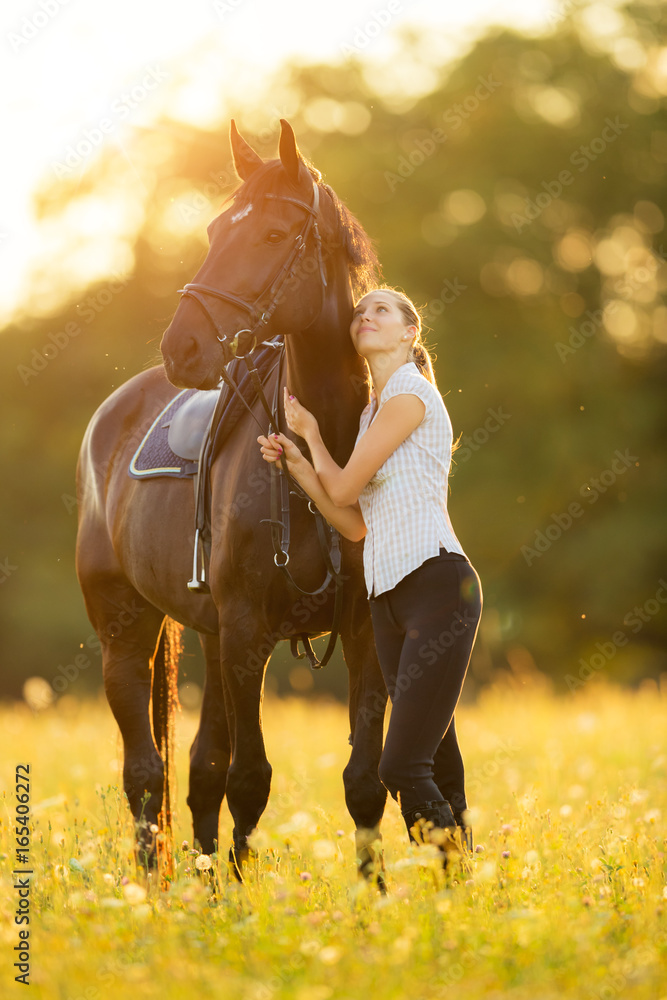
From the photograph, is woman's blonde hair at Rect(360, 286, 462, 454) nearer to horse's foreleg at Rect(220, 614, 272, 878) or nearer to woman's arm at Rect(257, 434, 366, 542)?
woman's arm at Rect(257, 434, 366, 542)

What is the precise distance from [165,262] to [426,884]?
16703 millimetres

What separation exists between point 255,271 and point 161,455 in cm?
168

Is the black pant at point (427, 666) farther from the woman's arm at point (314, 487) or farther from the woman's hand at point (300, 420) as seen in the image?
the woman's hand at point (300, 420)

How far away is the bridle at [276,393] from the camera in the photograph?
345cm

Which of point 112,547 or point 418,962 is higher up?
point 418,962

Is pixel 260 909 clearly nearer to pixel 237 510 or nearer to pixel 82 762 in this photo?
pixel 237 510

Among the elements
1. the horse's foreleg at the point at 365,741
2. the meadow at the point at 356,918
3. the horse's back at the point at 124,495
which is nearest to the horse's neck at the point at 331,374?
the horse's foreleg at the point at 365,741

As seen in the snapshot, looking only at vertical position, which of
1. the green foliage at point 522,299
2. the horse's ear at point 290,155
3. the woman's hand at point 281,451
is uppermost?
the horse's ear at point 290,155

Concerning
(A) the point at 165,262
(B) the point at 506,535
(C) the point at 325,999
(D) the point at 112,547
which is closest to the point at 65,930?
(C) the point at 325,999

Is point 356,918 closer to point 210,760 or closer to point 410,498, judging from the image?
point 410,498

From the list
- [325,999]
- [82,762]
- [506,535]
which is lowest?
[506,535]

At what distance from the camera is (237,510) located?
3924 mm

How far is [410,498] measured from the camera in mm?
3314

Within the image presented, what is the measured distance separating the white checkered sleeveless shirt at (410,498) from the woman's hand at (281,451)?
0.29 meters
